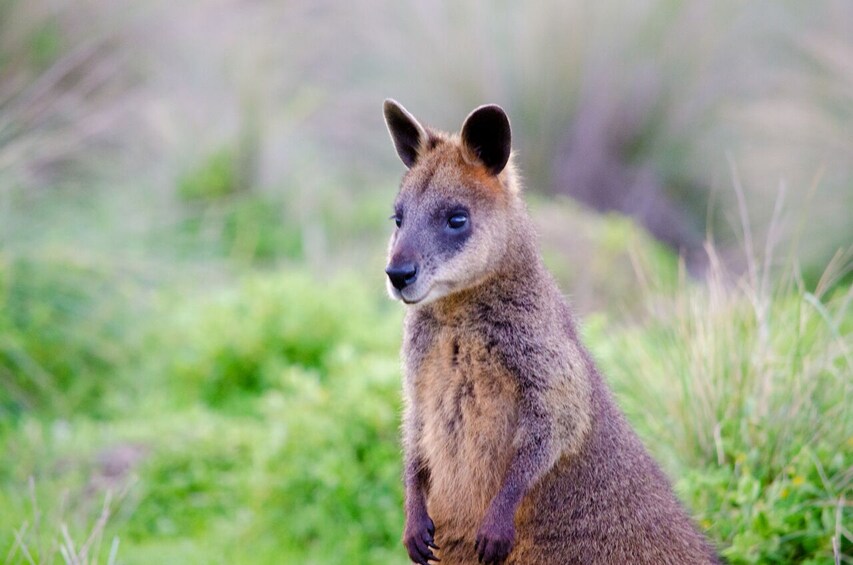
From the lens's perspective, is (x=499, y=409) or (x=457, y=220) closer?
(x=499, y=409)

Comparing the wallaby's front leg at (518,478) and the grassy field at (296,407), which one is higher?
the wallaby's front leg at (518,478)

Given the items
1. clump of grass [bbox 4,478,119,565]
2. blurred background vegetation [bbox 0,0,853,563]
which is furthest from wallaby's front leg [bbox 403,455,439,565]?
blurred background vegetation [bbox 0,0,853,563]

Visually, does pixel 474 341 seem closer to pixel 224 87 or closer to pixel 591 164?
pixel 591 164

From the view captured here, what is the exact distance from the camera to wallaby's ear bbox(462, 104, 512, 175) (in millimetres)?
3836

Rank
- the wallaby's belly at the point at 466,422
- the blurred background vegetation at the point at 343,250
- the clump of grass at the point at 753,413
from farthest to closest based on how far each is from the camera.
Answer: the blurred background vegetation at the point at 343,250
the clump of grass at the point at 753,413
the wallaby's belly at the point at 466,422

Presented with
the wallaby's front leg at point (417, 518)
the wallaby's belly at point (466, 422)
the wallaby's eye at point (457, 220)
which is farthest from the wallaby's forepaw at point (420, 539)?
the wallaby's eye at point (457, 220)

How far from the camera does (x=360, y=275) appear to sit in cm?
872

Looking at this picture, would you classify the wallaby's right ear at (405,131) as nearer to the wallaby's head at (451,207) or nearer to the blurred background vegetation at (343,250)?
the wallaby's head at (451,207)

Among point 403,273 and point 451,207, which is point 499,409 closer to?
point 403,273

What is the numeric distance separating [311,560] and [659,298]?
2.14 meters

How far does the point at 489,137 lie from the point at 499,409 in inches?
37.8

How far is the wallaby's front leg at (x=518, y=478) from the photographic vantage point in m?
3.63

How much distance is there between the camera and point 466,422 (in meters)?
3.74

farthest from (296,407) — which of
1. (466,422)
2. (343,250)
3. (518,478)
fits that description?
(343,250)
